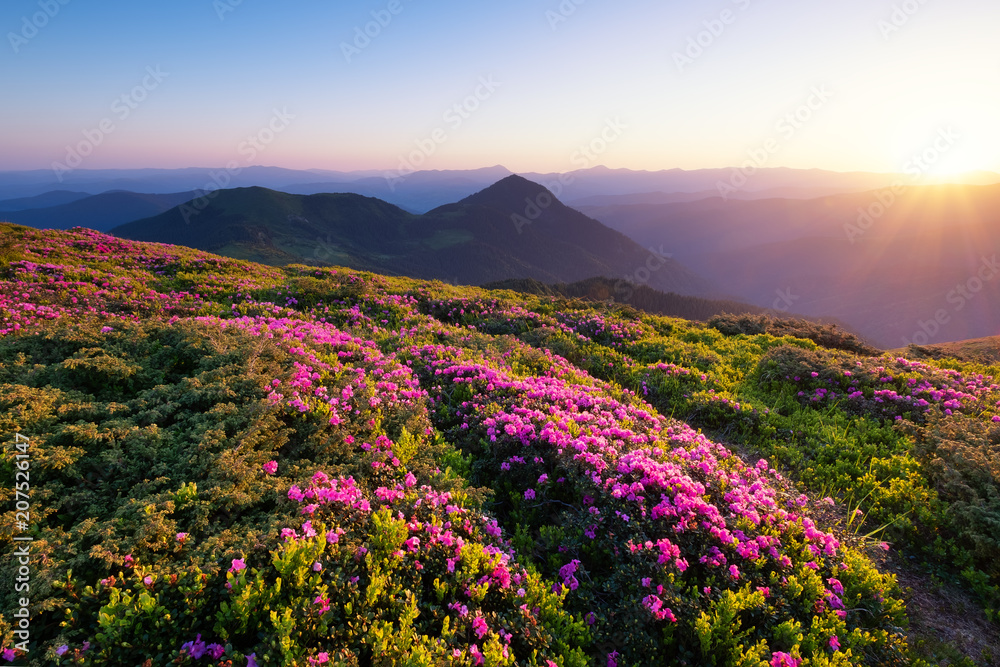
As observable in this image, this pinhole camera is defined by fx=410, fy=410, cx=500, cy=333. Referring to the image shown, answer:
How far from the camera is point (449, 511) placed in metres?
4.96

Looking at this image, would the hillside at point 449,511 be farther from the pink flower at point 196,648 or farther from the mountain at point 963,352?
the mountain at point 963,352

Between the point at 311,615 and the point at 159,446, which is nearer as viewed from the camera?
the point at 311,615

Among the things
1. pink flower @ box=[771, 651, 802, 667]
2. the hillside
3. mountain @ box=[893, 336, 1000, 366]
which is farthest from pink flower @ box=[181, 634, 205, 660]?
mountain @ box=[893, 336, 1000, 366]

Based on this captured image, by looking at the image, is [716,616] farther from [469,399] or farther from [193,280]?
[193,280]

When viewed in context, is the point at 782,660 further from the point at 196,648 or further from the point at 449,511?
the point at 196,648

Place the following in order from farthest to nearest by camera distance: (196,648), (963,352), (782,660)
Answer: (963,352), (782,660), (196,648)

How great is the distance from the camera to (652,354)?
13.3m

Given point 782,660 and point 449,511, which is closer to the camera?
point 782,660

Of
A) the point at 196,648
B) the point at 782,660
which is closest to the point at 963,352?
the point at 782,660

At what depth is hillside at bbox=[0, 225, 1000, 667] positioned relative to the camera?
3.53 m

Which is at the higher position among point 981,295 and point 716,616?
point 716,616

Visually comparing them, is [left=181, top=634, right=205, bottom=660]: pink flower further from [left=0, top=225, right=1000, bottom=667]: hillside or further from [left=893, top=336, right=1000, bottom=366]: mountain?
[left=893, top=336, right=1000, bottom=366]: mountain

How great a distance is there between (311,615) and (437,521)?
1578mm

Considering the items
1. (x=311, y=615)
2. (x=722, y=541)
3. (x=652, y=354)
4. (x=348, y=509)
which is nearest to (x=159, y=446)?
(x=348, y=509)
